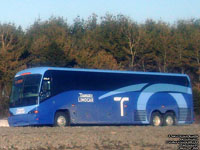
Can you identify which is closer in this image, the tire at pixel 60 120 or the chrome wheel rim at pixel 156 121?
the tire at pixel 60 120

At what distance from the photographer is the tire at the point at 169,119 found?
26.7m

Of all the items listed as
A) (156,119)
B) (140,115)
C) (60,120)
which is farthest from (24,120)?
(156,119)

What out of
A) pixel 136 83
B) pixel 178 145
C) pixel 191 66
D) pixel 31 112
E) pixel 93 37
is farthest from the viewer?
pixel 93 37

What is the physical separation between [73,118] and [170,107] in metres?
7.45

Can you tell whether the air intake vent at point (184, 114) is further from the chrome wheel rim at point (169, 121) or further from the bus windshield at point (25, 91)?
the bus windshield at point (25, 91)

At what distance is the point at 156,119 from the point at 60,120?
23.5ft

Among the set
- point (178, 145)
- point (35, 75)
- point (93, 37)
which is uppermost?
point (93, 37)

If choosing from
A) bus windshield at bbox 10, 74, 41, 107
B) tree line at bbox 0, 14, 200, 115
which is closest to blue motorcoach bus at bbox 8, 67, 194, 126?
bus windshield at bbox 10, 74, 41, 107

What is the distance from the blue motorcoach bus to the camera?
21.5 meters

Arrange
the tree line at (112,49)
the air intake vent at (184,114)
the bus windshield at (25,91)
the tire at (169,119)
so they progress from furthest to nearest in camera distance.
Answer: the tree line at (112,49)
the air intake vent at (184,114)
the tire at (169,119)
the bus windshield at (25,91)

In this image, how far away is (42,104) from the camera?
21.1 m

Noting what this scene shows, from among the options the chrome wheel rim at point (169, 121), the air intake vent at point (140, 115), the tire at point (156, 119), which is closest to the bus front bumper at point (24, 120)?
the air intake vent at point (140, 115)

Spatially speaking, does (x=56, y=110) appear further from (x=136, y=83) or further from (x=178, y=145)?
(x=178, y=145)

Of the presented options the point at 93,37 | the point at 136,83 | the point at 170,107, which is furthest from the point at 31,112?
the point at 93,37
